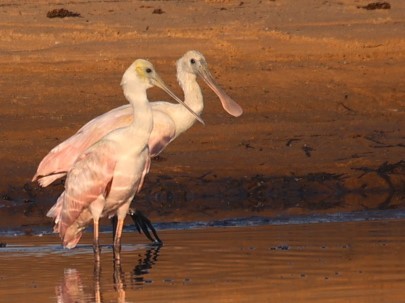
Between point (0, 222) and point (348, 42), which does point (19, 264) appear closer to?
point (0, 222)

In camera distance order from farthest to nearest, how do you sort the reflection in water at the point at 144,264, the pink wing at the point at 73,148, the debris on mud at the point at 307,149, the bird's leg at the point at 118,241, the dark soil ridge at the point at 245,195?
the debris on mud at the point at 307,149, the dark soil ridge at the point at 245,195, the pink wing at the point at 73,148, the bird's leg at the point at 118,241, the reflection in water at the point at 144,264

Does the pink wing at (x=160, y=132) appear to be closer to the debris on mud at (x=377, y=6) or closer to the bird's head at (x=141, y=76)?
the bird's head at (x=141, y=76)

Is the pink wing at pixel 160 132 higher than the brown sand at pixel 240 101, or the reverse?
the pink wing at pixel 160 132

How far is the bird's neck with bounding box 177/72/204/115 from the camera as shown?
1373 centimetres

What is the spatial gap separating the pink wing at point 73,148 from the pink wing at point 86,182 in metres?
0.73

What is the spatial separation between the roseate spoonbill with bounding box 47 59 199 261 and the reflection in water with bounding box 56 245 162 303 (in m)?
0.33

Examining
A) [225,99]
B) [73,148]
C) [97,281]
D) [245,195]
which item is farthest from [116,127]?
[245,195]

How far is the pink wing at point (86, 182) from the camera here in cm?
1184

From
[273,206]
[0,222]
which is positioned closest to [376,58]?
[273,206]

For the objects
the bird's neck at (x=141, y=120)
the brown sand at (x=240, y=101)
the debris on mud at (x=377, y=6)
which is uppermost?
the bird's neck at (x=141, y=120)

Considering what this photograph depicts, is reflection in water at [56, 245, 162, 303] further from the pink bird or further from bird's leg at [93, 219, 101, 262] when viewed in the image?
the pink bird

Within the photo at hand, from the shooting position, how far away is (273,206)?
49.5 ft

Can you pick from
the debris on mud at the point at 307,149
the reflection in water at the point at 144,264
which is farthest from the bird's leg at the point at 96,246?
the debris on mud at the point at 307,149

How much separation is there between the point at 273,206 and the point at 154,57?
8.33 metres
